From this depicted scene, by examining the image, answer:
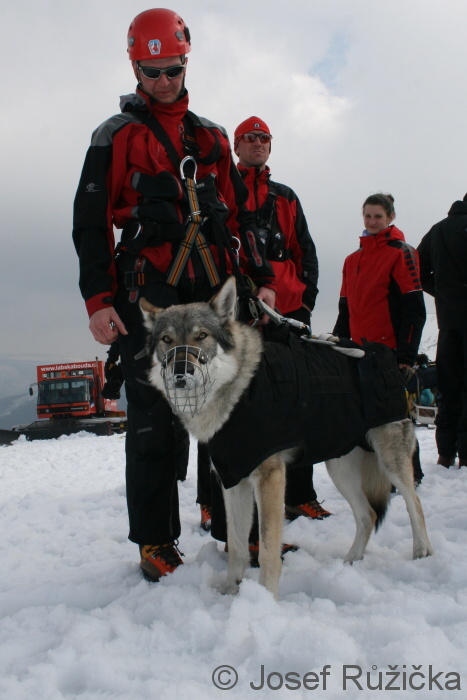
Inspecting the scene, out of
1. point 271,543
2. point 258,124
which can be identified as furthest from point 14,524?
point 258,124

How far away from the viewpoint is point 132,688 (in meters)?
1.73

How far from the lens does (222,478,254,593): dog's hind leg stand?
2748 mm

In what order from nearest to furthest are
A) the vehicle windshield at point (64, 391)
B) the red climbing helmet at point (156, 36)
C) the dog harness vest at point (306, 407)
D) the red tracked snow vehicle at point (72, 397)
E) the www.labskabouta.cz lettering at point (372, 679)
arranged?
the www.labskabouta.cz lettering at point (372, 679) < the dog harness vest at point (306, 407) < the red climbing helmet at point (156, 36) < the red tracked snow vehicle at point (72, 397) < the vehicle windshield at point (64, 391)

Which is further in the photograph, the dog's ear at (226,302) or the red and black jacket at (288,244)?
the red and black jacket at (288,244)

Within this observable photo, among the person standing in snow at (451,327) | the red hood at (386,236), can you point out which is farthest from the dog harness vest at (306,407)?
the person standing in snow at (451,327)

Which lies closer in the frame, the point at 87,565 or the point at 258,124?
the point at 87,565

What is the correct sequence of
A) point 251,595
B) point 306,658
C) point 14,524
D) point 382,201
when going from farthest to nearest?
point 382,201, point 14,524, point 251,595, point 306,658

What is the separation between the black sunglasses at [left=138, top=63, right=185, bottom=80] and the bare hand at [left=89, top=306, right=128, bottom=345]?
1.27 m

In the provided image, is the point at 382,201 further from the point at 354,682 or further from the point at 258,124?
the point at 354,682

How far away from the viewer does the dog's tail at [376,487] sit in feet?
10.5

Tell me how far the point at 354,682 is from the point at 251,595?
0.62 m

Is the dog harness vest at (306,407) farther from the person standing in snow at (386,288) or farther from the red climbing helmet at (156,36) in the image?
the red climbing helmet at (156,36)

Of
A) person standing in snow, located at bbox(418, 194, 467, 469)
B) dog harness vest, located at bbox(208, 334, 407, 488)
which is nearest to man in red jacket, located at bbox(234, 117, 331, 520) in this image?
dog harness vest, located at bbox(208, 334, 407, 488)

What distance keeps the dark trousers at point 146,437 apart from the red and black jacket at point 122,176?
0.16m
